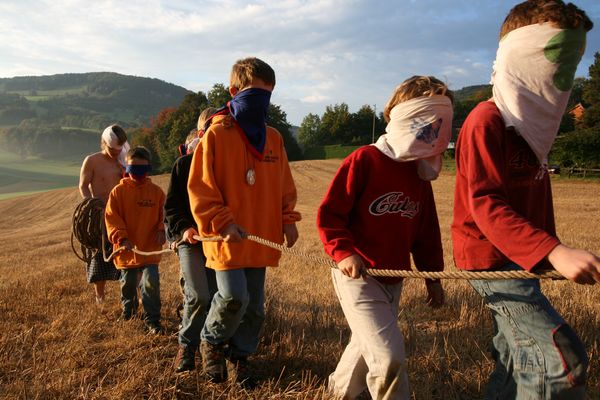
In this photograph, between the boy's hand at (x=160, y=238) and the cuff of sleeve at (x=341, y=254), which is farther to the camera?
the boy's hand at (x=160, y=238)

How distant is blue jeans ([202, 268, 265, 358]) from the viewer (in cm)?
322

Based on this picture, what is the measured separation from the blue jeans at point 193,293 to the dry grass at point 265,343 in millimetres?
264

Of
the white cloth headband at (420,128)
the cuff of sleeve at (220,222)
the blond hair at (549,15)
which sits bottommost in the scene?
the cuff of sleeve at (220,222)

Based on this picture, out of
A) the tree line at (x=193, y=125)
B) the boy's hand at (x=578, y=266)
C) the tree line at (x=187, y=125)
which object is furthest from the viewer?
the tree line at (x=187, y=125)

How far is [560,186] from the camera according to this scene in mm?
26828

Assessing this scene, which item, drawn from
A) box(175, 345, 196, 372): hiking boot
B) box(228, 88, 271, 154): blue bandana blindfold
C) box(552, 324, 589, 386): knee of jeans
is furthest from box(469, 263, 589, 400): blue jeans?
box(175, 345, 196, 372): hiking boot

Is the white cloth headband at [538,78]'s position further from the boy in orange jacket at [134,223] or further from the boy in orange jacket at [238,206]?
the boy in orange jacket at [134,223]

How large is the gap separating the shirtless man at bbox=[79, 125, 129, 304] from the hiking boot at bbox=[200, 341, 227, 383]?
2.69 m

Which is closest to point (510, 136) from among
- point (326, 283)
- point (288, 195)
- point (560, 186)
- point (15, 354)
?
point (288, 195)

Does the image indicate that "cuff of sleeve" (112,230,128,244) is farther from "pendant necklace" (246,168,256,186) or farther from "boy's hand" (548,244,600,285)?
"boy's hand" (548,244,600,285)

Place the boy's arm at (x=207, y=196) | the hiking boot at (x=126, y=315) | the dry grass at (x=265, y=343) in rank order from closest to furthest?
the dry grass at (x=265, y=343) → the boy's arm at (x=207, y=196) → the hiking boot at (x=126, y=315)

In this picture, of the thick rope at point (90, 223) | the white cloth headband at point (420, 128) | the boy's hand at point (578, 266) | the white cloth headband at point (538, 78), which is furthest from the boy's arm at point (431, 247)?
the thick rope at point (90, 223)

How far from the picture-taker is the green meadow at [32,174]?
6016 cm

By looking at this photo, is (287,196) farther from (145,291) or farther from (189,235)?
(145,291)
